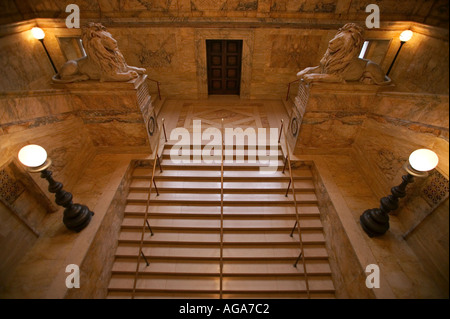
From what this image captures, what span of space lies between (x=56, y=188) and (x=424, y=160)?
526 cm

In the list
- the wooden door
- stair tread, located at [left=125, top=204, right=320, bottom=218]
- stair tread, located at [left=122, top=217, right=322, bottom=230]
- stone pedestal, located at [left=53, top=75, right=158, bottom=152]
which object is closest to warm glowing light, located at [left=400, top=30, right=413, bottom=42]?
the wooden door

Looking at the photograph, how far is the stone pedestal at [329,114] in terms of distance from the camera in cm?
450

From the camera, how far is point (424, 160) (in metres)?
2.86

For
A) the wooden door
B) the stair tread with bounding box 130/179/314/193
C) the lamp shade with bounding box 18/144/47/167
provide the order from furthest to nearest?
the wooden door → the stair tread with bounding box 130/179/314/193 → the lamp shade with bounding box 18/144/47/167

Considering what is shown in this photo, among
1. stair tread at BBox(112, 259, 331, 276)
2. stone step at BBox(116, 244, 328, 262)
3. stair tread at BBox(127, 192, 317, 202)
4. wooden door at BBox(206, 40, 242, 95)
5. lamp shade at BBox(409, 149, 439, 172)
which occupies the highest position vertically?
wooden door at BBox(206, 40, 242, 95)

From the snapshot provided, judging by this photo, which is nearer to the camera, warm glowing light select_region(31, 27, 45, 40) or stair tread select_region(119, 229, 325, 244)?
stair tread select_region(119, 229, 325, 244)

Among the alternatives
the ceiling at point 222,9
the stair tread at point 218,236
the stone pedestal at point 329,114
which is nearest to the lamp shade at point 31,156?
the stair tread at point 218,236

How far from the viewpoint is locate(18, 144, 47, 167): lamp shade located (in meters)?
3.02

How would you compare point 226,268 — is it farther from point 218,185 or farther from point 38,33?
point 38,33

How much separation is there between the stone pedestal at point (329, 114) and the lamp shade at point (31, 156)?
467 centimetres

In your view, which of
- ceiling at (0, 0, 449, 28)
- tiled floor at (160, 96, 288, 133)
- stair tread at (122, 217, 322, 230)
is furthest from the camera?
tiled floor at (160, 96, 288, 133)

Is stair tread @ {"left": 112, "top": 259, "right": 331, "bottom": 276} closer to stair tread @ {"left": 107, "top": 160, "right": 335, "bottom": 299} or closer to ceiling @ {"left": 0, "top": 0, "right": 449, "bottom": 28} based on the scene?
stair tread @ {"left": 107, "top": 160, "right": 335, "bottom": 299}

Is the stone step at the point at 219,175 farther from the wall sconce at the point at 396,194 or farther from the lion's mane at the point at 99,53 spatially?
the lion's mane at the point at 99,53

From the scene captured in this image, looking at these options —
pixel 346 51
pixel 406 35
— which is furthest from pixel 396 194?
pixel 406 35
